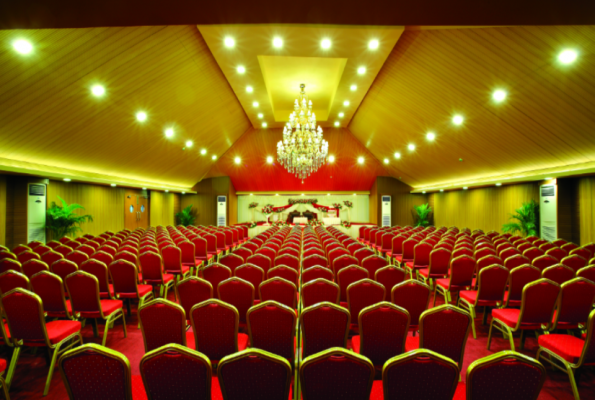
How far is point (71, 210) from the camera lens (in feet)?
37.2

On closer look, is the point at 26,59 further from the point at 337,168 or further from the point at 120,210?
the point at 337,168

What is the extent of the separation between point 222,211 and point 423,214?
13.4 m

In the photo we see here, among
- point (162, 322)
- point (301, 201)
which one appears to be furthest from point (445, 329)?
point (301, 201)

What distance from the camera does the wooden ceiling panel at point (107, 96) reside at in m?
6.25

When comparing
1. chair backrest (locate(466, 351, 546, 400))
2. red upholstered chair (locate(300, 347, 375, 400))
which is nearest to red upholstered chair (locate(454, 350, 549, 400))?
chair backrest (locate(466, 351, 546, 400))

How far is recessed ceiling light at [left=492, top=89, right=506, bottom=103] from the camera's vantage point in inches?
305

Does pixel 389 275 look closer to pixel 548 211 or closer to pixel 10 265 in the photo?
pixel 10 265

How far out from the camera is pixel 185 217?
2159cm

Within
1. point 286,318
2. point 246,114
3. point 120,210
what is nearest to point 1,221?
point 120,210

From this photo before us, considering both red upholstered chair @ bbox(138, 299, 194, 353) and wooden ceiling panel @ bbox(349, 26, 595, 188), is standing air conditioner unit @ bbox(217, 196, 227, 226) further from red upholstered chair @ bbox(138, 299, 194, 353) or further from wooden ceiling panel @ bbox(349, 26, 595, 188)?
red upholstered chair @ bbox(138, 299, 194, 353)

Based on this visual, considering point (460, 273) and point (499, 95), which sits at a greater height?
point (499, 95)

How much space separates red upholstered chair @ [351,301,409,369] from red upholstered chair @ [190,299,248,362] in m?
1.18

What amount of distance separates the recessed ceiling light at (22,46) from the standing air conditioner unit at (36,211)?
6.48 metres

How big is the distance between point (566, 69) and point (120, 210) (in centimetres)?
1748
